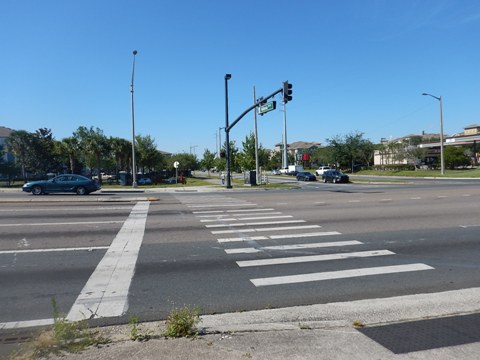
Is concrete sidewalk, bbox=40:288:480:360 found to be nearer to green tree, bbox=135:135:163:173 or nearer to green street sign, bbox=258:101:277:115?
green street sign, bbox=258:101:277:115

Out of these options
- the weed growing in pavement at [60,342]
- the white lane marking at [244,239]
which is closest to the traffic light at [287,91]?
the white lane marking at [244,239]

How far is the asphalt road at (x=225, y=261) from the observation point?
19.6 ft

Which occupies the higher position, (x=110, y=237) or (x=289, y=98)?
(x=289, y=98)

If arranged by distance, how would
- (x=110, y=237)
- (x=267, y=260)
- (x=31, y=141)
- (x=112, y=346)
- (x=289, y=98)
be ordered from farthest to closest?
(x=31, y=141) → (x=289, y=98) → (x=110, y=237) → (x=267, y=260) → (x=112, y=346)

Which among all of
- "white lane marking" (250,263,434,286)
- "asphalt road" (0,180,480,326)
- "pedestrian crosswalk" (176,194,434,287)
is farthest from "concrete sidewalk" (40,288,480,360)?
"pedestrian crosswalk" (176,194,434,287)

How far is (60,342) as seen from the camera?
160 inches

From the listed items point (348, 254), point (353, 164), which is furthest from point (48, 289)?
point (353, 164)

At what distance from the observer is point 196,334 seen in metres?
4.28

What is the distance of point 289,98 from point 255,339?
20.8 meters

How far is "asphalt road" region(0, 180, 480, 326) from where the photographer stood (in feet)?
19.6

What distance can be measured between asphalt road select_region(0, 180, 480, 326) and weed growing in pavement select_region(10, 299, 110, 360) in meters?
0.95

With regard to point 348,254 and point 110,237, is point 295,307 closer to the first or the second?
point 348,254

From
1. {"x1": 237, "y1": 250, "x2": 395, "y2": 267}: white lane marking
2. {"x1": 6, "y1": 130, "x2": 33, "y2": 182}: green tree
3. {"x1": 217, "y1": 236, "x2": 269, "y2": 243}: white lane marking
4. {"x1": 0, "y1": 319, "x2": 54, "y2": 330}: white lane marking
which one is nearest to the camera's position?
{"x1": 0, "y1": 319, "x2": 54, "y2": 330}: white lane marking

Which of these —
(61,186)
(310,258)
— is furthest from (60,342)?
(61,186)
